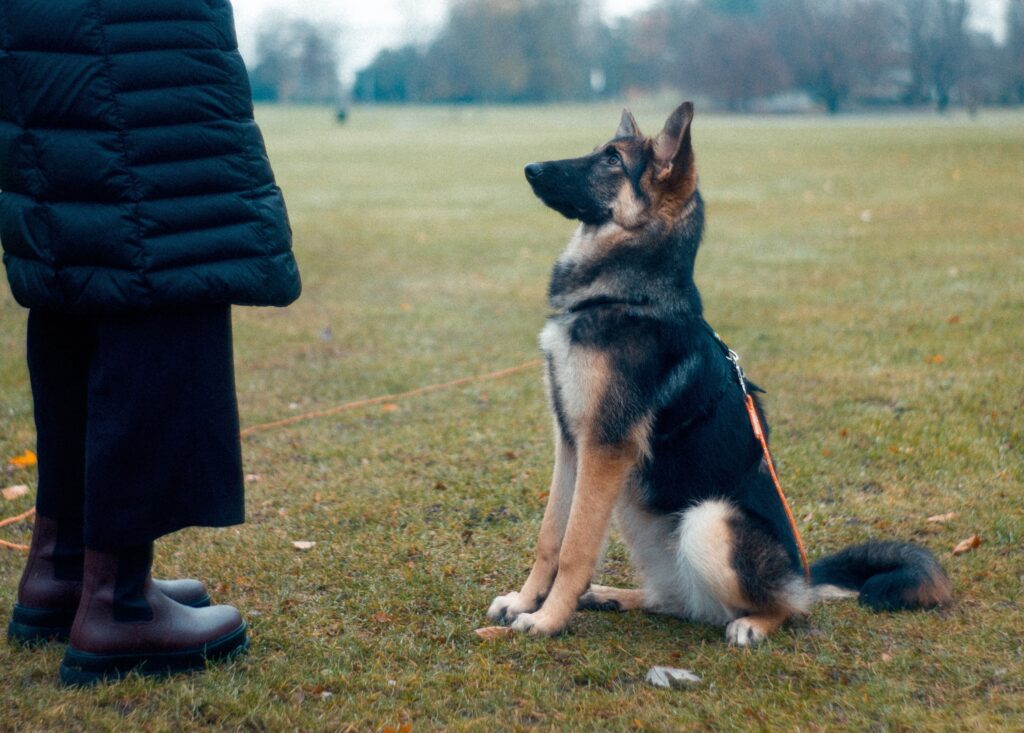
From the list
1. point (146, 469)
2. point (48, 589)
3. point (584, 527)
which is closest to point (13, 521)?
point (48, 589)

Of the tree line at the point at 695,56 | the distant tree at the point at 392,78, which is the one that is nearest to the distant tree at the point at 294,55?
the tree line at the point at 695,56

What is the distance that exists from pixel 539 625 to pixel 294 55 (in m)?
113

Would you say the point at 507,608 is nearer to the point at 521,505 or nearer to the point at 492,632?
the point at 492,632

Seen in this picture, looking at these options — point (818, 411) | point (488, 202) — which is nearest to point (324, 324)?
point (818, 411)

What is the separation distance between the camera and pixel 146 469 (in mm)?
2957

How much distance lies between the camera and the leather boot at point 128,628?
307cm

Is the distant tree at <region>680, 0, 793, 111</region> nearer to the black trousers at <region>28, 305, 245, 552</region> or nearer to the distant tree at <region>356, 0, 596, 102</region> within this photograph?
the distant tree at <region>356, 0, 596, 102</region>

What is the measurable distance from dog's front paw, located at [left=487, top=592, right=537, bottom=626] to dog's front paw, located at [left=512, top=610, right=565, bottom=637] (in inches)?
4.0

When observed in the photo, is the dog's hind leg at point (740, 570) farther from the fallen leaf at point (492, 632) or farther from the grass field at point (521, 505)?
the fallen leaf at point (492, 632)

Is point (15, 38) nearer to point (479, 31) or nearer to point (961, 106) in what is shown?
point (961, 106)

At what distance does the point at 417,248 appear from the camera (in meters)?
14.6

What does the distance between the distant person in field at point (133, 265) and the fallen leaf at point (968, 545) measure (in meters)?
3.02

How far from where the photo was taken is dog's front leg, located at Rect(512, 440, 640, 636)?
354cm

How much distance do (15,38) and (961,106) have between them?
7369cm
